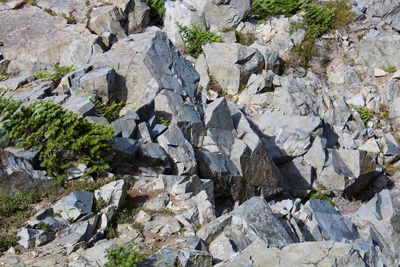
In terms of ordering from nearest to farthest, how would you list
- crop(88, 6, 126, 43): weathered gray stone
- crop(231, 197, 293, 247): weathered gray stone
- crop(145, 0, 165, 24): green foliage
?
crop(231, 197, 293, 247): weathered gray stone < crop(88, 6, 126, 43): weathered gray stone < crop(145, 0, 165, 24): green foliage

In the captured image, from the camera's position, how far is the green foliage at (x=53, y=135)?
1030 centimetres

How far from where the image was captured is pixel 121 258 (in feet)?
24.8

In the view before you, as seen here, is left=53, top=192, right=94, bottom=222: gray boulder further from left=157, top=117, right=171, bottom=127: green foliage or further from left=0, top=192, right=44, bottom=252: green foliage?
left=157, top=117, right=171, bottom=127: green foliage

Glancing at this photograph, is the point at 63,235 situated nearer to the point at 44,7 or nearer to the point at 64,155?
the point at 64,155

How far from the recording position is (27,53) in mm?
17062

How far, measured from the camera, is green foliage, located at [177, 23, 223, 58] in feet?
65.4

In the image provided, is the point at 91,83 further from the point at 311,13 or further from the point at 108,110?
the point at 311,13

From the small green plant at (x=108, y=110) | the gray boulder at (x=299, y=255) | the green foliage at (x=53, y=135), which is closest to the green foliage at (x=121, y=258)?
the gray boulder at (x=299, y=255)

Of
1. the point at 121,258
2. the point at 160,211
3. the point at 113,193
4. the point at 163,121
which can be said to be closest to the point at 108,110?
the point at 163,121

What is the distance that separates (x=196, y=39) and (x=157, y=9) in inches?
89.1

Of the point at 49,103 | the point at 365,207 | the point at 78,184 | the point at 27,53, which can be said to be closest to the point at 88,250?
the point at 78,184

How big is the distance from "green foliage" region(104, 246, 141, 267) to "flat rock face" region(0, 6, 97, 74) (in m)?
10.0

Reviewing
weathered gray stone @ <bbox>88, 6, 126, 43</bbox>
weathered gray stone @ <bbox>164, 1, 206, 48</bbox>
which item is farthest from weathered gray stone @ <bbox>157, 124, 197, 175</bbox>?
weathered gray stone @ <bbox>164, 1, 206, 48</bbox>

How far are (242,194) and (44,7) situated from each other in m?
10.8
